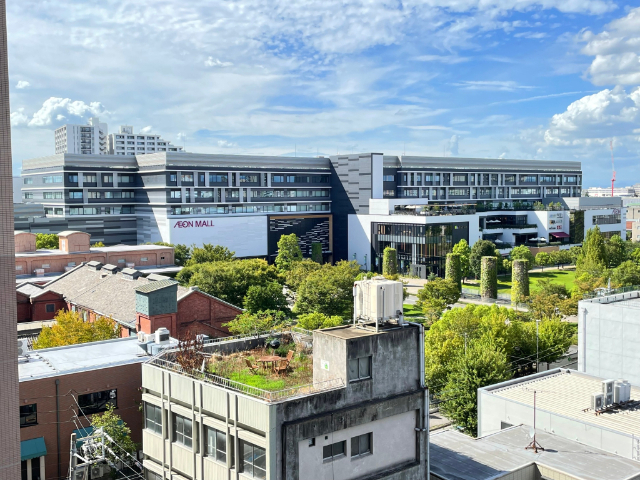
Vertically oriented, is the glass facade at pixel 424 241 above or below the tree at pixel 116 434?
above

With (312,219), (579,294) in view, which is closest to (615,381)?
(579,294)

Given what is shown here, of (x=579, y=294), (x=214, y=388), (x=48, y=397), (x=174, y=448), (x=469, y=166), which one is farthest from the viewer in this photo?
(x=469, y=166)

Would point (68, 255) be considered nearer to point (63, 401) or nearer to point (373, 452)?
point (63, 401)

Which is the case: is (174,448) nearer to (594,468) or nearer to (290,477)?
(290,477)

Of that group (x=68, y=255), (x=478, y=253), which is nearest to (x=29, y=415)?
(x=68, y=255)

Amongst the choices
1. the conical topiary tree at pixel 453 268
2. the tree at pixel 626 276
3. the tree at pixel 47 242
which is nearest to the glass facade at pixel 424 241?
the conical topiary tree at pixel 453 268

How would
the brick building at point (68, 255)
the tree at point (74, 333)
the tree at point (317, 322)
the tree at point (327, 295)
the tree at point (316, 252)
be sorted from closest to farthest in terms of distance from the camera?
the tree at point (74, 333), the tree at point (317, 322), the tree at point (327, 295), the brick building at point (68, 255), the tree at point (316, 252)

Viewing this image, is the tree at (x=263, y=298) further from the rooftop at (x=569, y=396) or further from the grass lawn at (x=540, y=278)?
the grass lawn at (x=540, y=278)
